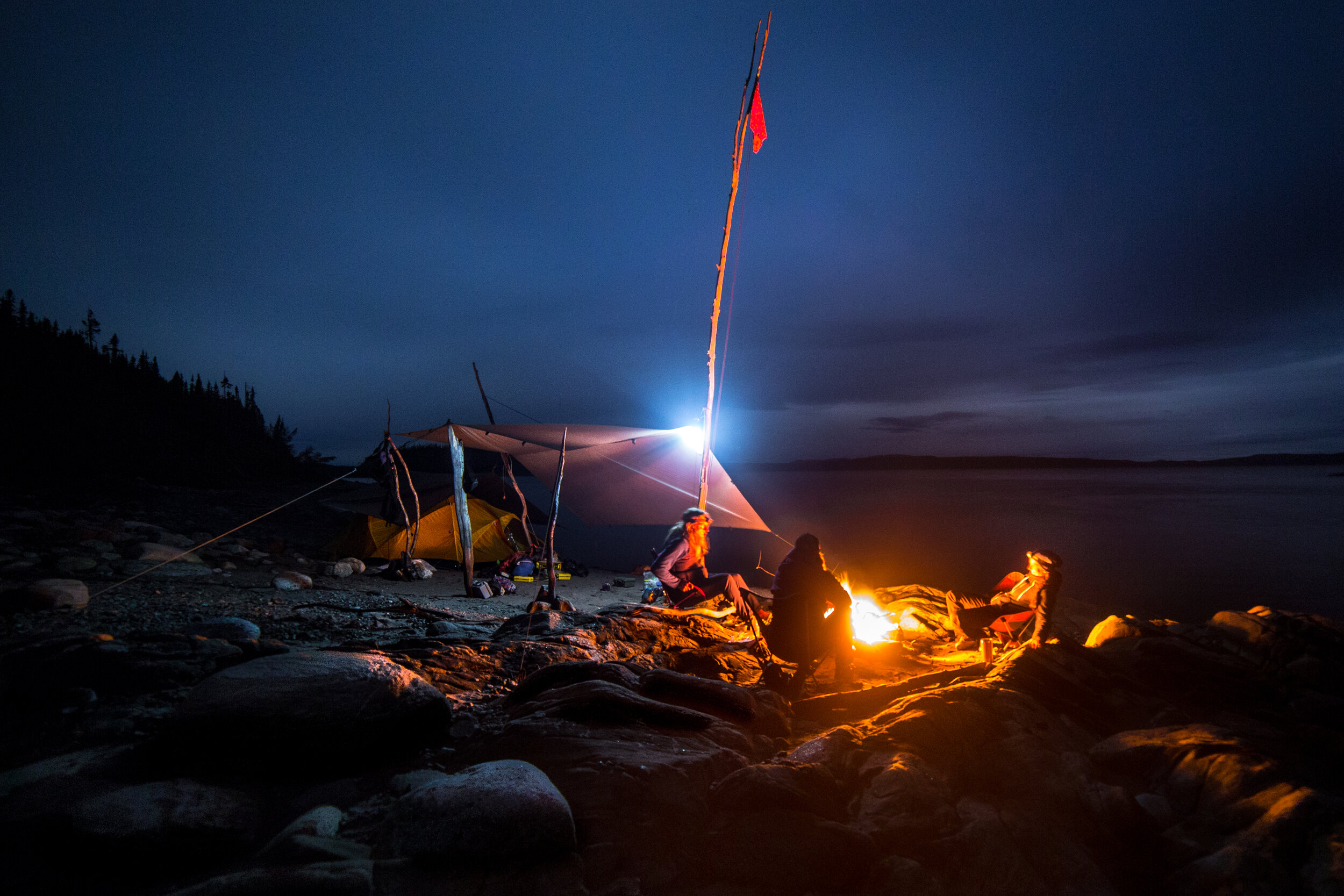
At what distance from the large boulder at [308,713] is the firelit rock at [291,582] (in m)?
5.92

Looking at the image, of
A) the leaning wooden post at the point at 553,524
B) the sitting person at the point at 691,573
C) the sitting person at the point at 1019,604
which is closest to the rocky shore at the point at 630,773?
the sitting person at the point at 1019,604

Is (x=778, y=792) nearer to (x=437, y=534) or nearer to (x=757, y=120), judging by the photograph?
(x=757, y=120)

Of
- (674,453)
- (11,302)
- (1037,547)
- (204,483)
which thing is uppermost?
(11,302)

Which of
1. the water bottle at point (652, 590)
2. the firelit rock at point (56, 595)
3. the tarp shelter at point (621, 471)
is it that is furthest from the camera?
the tarp shelter at point (621, 471)

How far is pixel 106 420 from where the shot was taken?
28797 millimetres

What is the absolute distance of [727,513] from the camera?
9906 mm

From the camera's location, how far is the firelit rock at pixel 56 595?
5.02 meters

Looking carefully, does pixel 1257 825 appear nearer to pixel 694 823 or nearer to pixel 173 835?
pixel 694 823

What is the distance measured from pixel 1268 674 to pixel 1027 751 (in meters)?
3.86

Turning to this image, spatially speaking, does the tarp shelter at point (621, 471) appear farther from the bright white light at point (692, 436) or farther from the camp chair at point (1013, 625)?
the camp chair at point (1013, 625)

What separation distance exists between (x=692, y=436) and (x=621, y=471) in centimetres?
172

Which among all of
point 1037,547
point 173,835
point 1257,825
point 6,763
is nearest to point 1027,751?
point 1257,825

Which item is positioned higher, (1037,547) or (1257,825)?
(1257,825)

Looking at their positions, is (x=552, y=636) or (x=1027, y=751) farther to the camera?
(x=552, y=636)
